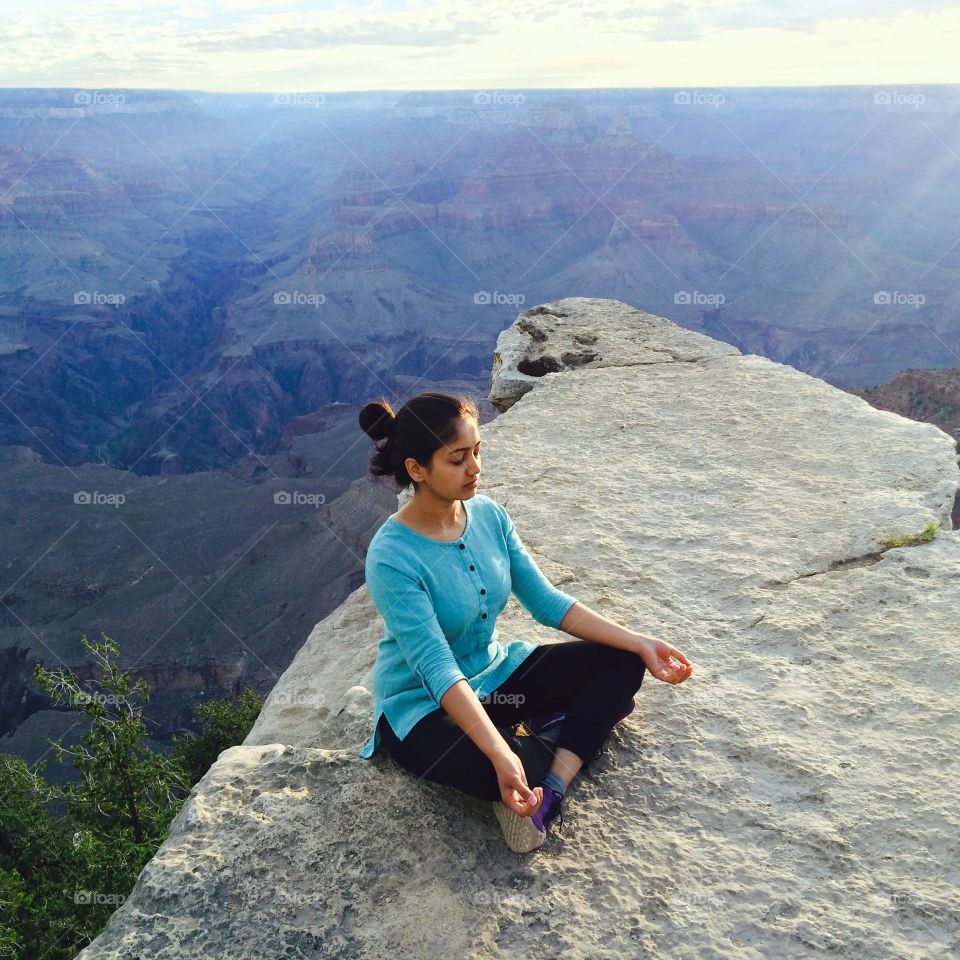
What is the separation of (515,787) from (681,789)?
652 millimetres

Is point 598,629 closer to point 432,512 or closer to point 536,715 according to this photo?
point 536,715

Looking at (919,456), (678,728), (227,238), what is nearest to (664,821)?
(678,728)

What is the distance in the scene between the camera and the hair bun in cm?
286

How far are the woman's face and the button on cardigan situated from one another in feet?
0.52

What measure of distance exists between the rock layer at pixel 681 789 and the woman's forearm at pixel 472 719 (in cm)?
34

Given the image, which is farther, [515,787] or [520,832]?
[520,832]

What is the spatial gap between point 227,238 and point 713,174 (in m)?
54.0

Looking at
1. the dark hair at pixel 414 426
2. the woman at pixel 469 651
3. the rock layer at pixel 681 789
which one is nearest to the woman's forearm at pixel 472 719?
the woman at pixel 469 651

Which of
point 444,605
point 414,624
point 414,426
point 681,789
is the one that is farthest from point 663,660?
point 414,426

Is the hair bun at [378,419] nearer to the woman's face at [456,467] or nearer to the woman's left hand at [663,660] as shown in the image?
the woman's face at [456,467]

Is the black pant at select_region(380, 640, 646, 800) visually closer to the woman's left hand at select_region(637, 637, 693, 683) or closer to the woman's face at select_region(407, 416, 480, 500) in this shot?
the woman's left hand at select_region(637, 637, 693, 683)

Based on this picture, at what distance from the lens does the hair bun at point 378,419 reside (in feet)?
9.39

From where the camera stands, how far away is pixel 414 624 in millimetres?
2664

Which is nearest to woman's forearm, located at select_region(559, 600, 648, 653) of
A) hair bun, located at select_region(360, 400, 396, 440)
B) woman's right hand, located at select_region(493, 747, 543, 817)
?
woman's right hand, located at select_region(493, 747, 543, 817)
